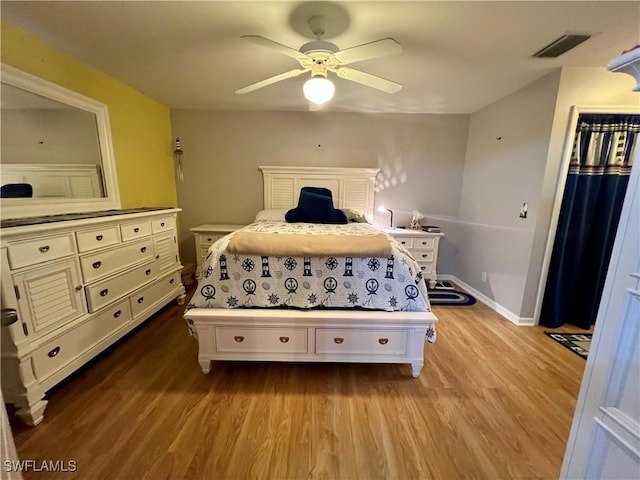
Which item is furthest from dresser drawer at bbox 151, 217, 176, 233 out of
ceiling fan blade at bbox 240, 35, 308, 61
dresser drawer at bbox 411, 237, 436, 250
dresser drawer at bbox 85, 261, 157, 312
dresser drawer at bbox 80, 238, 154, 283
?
dresser drawer at bbox 411, 237, 436, 250

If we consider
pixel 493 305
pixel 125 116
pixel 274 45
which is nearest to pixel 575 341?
pixel 493 305

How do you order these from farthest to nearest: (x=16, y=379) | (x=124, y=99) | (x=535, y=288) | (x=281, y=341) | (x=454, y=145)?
(x=454, y=145) < (x=124, y=99) < (x=535, y=288) < (x=281, y=341) < (x=16, y=379)

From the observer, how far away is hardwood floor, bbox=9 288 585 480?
125 cm

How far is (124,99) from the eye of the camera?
2.74 metres

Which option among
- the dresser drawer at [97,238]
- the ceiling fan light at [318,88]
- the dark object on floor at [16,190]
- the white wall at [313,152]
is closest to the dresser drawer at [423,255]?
the white wall at [313,152]

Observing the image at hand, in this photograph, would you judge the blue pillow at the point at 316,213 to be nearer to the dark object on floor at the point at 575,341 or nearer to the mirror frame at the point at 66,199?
the mirror frame at the point at 66,199

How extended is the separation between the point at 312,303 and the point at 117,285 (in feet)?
5.07

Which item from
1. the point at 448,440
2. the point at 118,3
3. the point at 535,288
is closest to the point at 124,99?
the point at 118,3

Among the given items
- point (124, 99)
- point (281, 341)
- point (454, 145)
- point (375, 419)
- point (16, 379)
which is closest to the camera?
point (16, 379)

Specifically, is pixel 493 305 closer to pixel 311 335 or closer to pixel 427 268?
pixel 427 268

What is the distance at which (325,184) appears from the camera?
3635mm

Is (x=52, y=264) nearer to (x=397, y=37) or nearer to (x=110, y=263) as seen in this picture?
(x=110, y=263)

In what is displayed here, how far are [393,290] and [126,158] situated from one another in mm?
2972

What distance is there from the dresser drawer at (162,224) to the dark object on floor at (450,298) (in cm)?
302
